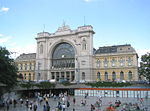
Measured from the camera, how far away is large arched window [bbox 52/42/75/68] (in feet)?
298

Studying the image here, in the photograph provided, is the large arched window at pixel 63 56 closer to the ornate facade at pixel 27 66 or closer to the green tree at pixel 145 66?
the ornate facade at pixel 27 66

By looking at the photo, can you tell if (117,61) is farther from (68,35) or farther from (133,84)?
(68,35)

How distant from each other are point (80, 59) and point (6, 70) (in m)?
49.5

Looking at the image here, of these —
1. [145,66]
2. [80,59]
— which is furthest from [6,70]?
[80,59]

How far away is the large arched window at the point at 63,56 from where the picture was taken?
90938 millimetres

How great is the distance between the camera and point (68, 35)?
91.7 metres

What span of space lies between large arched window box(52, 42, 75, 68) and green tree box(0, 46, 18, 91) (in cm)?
4889

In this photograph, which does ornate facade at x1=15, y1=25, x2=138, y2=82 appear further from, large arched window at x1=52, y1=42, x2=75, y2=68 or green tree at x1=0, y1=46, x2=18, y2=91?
green tree at x1=0, y1=46, x2=18, y2=91

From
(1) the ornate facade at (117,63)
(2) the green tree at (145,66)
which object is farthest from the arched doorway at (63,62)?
(2) the green tree at (145,66)

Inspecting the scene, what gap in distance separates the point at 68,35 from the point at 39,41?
55.0ft

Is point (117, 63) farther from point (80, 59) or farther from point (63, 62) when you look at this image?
point (63, 62)

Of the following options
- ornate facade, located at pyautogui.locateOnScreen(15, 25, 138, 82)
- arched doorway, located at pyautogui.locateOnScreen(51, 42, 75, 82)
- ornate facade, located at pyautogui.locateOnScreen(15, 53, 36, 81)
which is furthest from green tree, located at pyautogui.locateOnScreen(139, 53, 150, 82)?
ornate facade, located at pyautogui.locateOnScreen(15, 53, 36, 81)

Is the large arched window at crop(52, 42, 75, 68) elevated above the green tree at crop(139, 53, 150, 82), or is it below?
above

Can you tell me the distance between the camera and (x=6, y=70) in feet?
132
